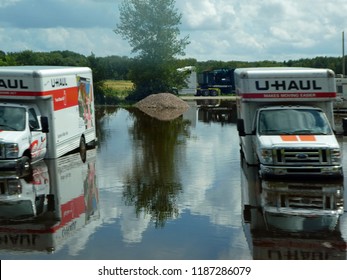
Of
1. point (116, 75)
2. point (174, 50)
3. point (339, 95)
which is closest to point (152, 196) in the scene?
point (339, 95)

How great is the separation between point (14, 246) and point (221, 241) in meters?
3.39

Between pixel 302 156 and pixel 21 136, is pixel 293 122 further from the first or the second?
pixel 21 136

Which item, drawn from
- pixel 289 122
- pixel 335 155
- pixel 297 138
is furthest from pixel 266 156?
pixel 289 122

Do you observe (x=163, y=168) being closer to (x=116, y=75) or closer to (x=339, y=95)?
(x=339, y=95)

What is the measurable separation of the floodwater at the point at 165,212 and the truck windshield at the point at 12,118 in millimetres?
1467

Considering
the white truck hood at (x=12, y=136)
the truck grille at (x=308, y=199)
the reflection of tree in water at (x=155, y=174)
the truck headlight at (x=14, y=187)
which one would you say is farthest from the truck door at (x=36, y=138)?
the truck grille at (x=308, y=199)

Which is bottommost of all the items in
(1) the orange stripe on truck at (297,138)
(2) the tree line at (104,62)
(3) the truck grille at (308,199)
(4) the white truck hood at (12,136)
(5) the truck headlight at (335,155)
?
(3) the truck grille at (308,199)

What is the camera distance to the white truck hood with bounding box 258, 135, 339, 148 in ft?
49.8

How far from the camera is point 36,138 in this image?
18.2 meters

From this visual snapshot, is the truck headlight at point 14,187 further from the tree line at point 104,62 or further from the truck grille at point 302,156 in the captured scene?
the tree line at point 104,62

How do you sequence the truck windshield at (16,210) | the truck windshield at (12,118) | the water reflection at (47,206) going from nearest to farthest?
the water reflection at (47,206) → the truck windshield at (16,210) → the truck windshield at (12,118)

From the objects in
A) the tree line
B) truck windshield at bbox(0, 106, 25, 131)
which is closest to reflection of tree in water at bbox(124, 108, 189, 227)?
truck windshield at bbox(0, 106, 25, 131)

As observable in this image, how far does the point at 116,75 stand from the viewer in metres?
69.8

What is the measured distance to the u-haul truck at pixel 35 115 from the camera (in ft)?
56.5
